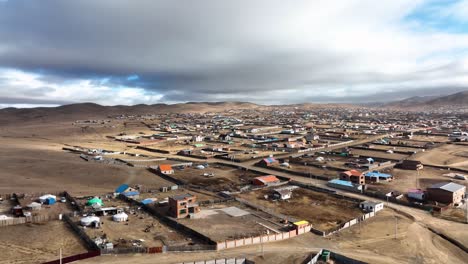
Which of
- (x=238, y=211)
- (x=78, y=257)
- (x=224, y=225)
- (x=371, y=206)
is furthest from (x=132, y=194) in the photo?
(x=371, y=206)

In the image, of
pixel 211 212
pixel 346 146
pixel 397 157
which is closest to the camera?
pixel 211 212

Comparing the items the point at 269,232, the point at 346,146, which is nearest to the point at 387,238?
the point at 269,232

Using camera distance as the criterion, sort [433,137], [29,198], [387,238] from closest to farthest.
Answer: [387,238]
[29,198]
[433,137]

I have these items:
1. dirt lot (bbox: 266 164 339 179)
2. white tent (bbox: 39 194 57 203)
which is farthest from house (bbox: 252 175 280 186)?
white tent (bbox: 39 194 57 203)

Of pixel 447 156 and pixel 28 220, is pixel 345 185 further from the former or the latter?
pixel 28 220

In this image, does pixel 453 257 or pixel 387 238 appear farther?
pixel 387 238

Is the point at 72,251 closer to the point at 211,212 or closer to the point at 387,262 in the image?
the point at 211,212
